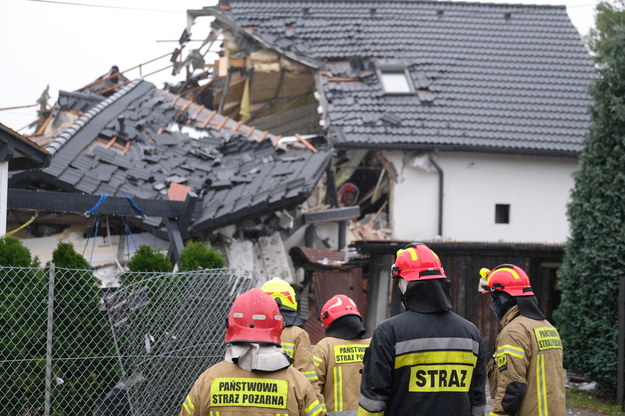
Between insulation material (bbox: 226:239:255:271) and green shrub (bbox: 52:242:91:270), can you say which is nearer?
green shrub (bbox: 52:242:91:270)

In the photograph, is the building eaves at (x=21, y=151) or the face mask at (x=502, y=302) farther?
the building eaves at (x=21, y=151)

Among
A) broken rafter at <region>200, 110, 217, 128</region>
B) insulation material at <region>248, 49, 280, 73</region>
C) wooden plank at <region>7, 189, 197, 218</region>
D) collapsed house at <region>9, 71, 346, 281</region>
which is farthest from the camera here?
insulation material at <region>248, 49, 280, 73</region>

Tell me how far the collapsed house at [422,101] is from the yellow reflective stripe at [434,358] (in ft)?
42.9

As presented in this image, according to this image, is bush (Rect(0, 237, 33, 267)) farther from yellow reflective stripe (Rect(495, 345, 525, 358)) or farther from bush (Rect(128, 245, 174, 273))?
yellow reflective stripe (Rect(495, 345, 525, 358))

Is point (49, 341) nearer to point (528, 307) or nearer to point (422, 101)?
point (528, 307)

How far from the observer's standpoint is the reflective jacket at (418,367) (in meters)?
4.62

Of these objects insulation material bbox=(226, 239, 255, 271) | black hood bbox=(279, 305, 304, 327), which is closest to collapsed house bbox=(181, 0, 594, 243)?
insulation material bbox=(226, 239, 255, 271)

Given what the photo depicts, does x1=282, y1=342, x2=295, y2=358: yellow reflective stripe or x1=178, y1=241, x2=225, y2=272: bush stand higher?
x1=178, y1=241, x2=225, y2=272: bush

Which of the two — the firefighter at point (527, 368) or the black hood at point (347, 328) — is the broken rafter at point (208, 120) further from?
the firefighter at point (527, 368)

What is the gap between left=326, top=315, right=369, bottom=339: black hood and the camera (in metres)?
6.35

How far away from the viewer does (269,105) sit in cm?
2194

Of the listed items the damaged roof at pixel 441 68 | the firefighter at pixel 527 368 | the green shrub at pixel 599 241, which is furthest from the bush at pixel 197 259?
the damaged roof at pixel 441 68

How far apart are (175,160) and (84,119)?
1.88 m

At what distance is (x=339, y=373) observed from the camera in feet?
20.4
